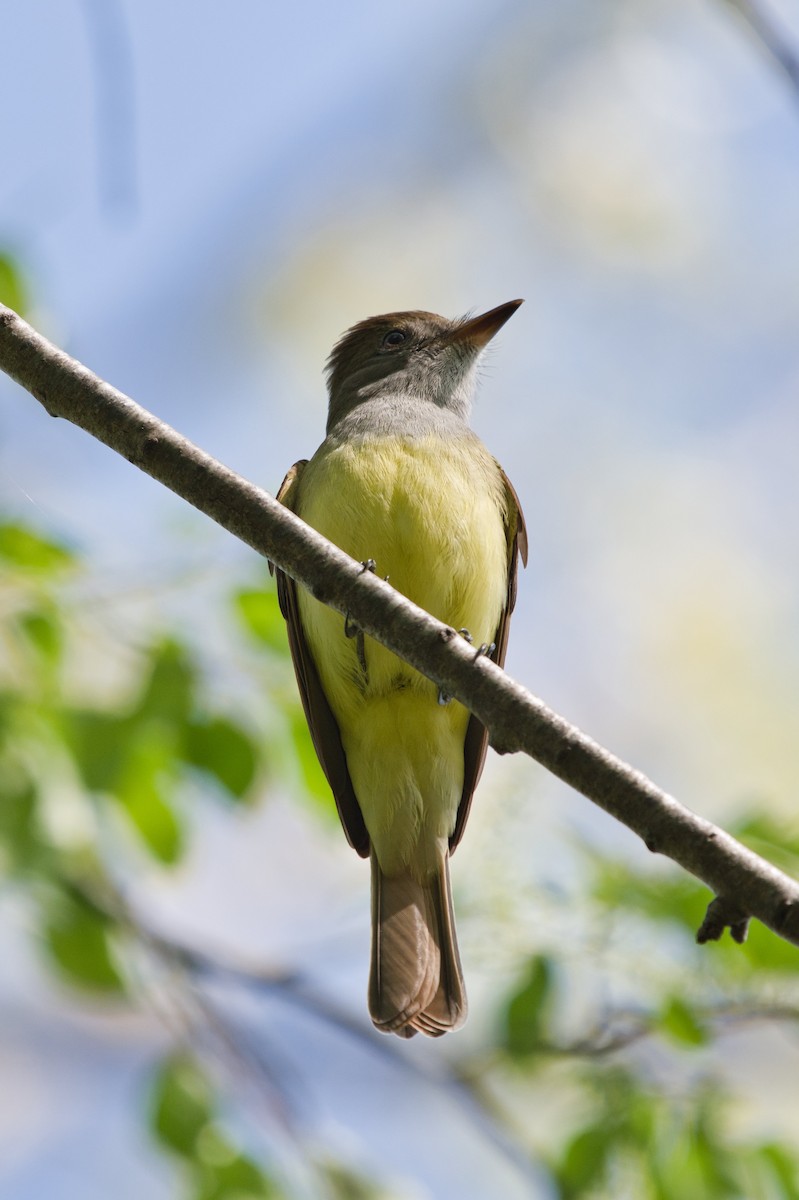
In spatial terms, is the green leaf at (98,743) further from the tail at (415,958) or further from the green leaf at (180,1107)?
the tail at (415,958)

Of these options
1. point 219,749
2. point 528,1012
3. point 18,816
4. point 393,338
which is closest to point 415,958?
point 528,1012

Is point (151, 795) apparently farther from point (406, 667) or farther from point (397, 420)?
point (397, 420)

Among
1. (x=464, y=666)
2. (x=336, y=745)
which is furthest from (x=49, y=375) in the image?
(x=336, y=745)

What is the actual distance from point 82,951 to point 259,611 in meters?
1.13

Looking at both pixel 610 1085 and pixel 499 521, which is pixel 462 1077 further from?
pixel 499 521

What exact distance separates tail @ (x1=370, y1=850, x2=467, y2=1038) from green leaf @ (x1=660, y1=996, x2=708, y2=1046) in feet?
2.08

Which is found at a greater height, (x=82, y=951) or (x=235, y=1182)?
(x=82, y=951)

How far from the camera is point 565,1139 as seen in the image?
141 inches

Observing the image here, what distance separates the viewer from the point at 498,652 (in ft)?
14.0

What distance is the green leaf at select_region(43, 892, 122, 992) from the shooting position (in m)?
3.72

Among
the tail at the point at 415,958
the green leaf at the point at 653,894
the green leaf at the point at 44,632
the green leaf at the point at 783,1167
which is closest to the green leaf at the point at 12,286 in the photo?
the green leaf at the point at 44,632

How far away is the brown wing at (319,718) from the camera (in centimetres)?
418

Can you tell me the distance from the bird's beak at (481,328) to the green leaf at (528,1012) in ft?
8.26

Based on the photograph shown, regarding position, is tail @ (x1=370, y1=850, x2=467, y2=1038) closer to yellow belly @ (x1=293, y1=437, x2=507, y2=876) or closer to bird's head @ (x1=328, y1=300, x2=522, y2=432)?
yellow belly @ (x1=293, y1=437, x2=507, y2=876)
